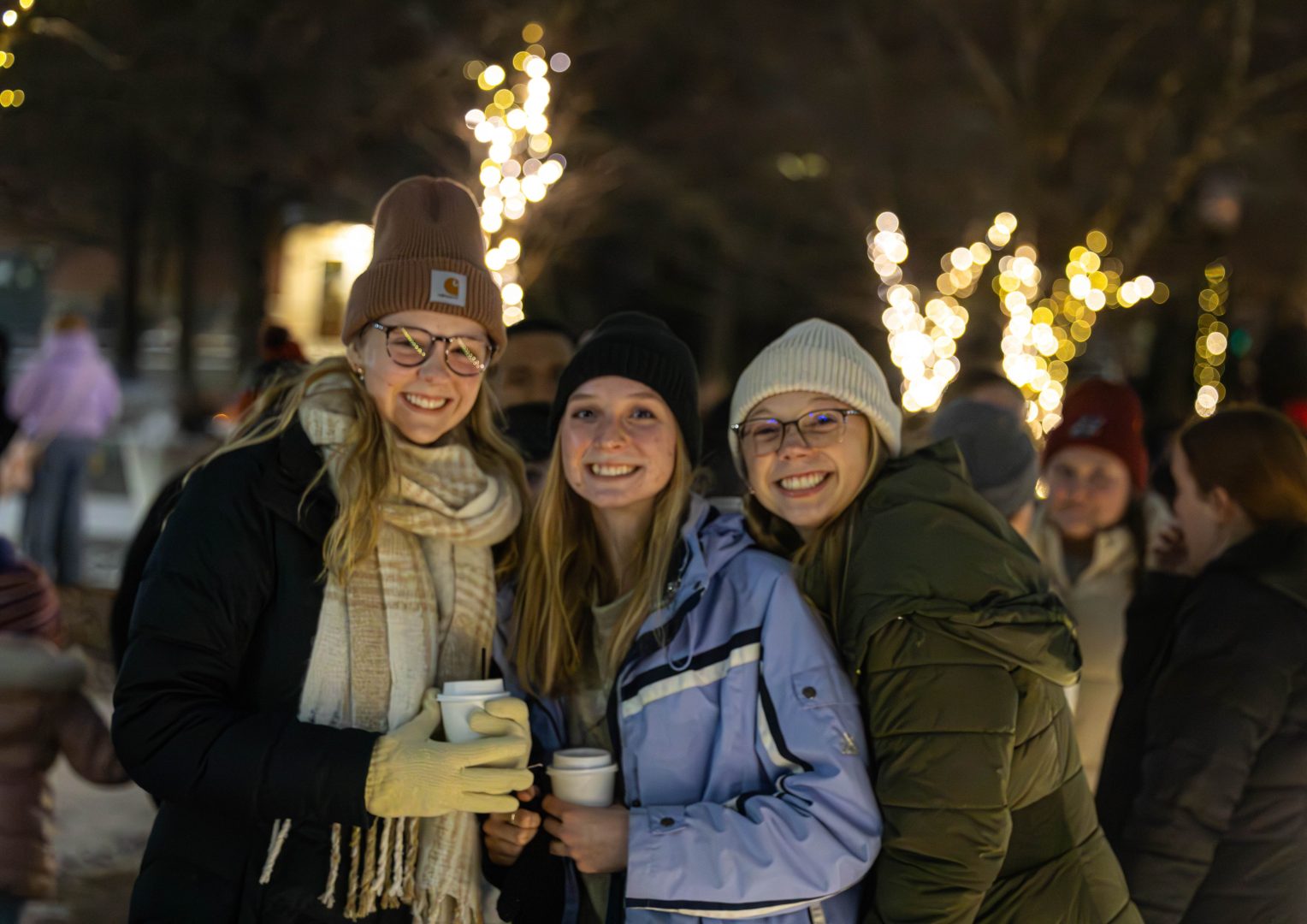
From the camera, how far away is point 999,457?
3693 millimetres

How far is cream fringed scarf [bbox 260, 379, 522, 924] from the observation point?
7.86 feet

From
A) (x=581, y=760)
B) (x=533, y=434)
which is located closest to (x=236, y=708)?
(x=581, y=760)

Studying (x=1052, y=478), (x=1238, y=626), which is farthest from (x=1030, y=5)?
(x=1238, y=626)

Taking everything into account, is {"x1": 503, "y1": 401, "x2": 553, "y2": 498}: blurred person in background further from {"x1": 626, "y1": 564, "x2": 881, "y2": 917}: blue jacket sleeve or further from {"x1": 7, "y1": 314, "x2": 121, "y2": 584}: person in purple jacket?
{"x1": 7, "y1": 314, "x2": 121, "y2": 584}: person in purple jacket

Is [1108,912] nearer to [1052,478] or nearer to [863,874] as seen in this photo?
[863,874]

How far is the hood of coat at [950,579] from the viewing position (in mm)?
2230

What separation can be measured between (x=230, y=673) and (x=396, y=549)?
400 mm

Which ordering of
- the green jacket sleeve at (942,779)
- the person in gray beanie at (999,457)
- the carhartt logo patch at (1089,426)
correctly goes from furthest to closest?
the carhartt logo patch at (1089,426) → the person in gray beanie at (999,457) → the green jacket sleeve at (942,779)

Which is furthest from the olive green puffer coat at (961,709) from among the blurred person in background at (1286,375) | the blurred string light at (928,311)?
the blurred string light at (928,311)

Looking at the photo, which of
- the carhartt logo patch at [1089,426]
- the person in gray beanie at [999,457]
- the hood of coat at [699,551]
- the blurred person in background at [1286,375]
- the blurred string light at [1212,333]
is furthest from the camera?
the blurred string light at [1212,333]

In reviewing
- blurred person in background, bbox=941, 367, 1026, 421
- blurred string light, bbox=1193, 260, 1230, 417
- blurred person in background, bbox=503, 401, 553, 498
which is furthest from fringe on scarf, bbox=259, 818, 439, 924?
blurred string light, bbox=1193, 260, 1230, 417

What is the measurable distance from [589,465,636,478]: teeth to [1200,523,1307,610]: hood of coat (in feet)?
4.95

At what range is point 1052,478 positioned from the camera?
4.68m

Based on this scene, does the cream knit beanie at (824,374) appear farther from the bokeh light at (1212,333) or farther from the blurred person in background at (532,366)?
the bokeh light at (1212,333)
